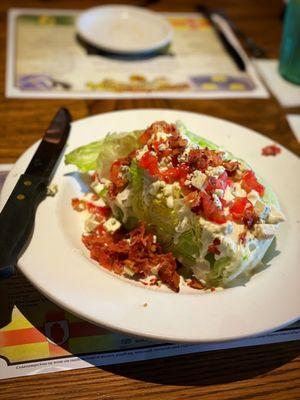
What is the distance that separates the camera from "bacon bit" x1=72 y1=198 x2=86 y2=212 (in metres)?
1.15

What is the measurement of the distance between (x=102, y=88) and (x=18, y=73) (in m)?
0.30

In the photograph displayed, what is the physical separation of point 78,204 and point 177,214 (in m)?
0.28

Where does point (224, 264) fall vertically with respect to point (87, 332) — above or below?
above

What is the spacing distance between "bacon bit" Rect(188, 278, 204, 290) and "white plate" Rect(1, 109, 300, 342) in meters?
0.02

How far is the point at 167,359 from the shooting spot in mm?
940

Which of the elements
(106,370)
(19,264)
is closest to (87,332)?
(106,370)

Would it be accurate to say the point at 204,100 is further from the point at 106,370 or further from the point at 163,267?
the point at 106,370

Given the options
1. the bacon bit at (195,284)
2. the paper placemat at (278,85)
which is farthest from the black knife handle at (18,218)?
the paper placemat at (278,85)

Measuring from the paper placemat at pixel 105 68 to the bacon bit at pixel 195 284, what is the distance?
0.86 meters

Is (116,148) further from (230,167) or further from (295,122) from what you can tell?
(295,122)

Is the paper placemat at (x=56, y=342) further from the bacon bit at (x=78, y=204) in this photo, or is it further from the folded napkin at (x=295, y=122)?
the folded napkin at (x=295, y=122)

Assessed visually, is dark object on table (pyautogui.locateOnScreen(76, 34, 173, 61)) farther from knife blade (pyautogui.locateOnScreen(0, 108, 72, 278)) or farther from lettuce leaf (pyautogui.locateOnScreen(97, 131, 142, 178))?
lettuce leaf (pyautogui.locateOnScreen(97, 131, 142, 178))

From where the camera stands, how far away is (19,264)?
0.90 m

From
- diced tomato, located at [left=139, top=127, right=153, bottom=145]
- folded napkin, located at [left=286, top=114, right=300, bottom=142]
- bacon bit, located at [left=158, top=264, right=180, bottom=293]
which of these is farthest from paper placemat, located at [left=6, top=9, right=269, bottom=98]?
bacon bit, located at [left=158, top=264, right=180, bottom=293]
